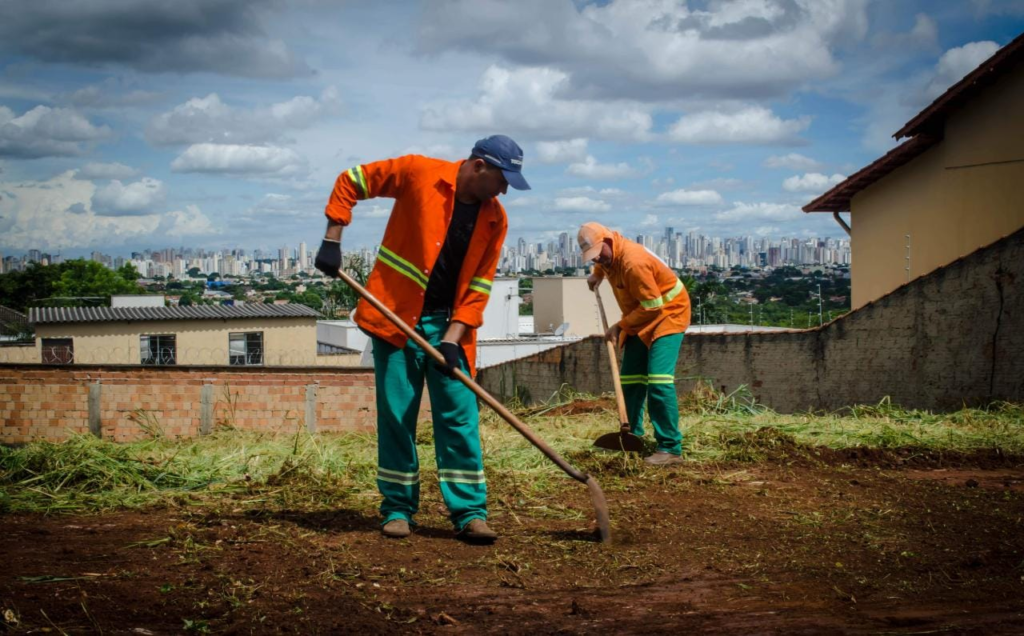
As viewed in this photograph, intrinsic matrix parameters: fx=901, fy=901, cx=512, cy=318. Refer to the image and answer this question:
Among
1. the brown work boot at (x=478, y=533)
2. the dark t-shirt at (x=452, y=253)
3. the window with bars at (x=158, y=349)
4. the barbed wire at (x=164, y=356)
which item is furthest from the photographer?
the window with bars at (x=158, y=349)

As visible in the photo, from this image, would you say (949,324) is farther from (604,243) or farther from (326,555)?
(326,555)

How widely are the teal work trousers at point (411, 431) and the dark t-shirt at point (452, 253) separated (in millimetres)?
317

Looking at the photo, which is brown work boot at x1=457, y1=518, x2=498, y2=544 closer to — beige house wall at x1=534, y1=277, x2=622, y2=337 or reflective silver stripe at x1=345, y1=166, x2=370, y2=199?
reflective silver stripe at x1=345, y1=166, x2=370, y2=199

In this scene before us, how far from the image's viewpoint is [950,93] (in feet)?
44.1

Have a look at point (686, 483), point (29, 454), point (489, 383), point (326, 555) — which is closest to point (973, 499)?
point (686, 483)

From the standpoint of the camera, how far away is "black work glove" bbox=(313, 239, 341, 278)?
15.9ft

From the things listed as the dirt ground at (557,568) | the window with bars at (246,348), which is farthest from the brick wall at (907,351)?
the window with bars at (246,348)

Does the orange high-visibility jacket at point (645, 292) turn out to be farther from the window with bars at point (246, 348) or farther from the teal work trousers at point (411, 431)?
the window with bars at point (246, 348)

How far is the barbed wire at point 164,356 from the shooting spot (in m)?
34.4

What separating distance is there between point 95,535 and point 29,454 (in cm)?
178

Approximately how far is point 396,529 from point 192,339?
33666mm

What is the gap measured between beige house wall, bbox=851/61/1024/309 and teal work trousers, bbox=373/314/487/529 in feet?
32.8

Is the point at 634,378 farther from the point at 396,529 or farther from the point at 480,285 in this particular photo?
the point at 396,529

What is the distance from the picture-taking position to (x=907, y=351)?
1061 centimetres
